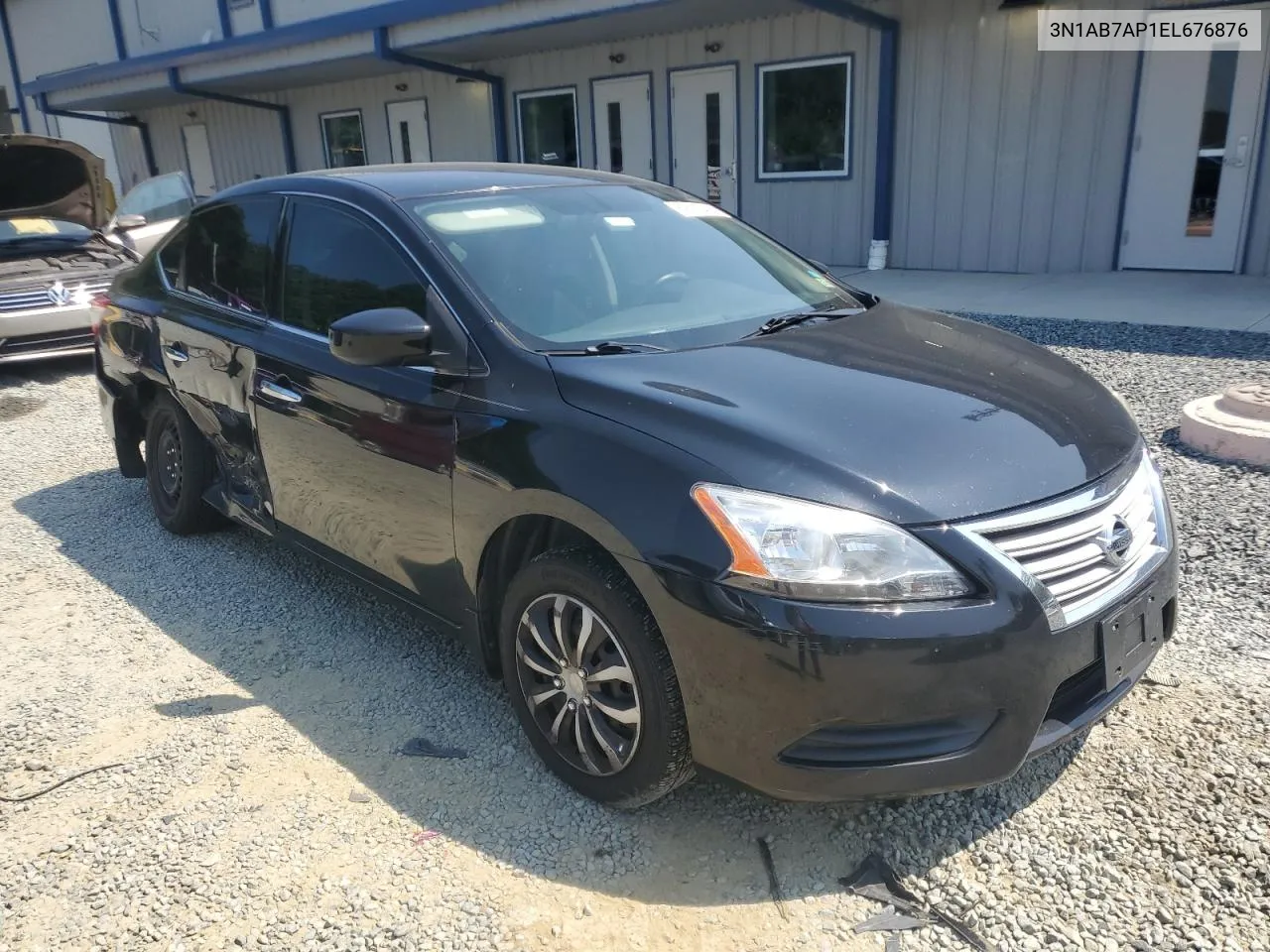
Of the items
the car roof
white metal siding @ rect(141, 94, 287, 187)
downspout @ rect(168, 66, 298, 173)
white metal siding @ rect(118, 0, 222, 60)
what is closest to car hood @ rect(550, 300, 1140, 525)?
the car roof

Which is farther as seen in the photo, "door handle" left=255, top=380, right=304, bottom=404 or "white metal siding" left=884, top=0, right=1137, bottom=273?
"white metal siding" left=884, top=0, right=1137, bottom=273

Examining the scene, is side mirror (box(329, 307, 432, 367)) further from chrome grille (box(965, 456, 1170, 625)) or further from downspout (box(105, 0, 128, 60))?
downspout (box(105, 0, 128, 60))

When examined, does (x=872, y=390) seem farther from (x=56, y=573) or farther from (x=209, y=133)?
(x=209, y=133)

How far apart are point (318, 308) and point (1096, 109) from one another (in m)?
8.84

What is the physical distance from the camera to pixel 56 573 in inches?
173

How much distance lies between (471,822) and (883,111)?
1001 cm

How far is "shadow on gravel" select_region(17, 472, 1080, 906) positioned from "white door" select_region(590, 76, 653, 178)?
33.4ft

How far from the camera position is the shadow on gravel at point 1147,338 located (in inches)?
269

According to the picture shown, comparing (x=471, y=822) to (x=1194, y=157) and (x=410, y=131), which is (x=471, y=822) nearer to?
(x=1194, y=157)

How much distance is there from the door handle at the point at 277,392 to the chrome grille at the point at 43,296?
A: 5.46 meters

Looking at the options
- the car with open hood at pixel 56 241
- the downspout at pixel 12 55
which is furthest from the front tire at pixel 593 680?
the downspout at pixel 12 55

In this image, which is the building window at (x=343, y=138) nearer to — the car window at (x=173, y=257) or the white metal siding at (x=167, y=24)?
the white metal siding at (x=167, y=24)

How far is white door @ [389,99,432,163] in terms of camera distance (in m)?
16.1

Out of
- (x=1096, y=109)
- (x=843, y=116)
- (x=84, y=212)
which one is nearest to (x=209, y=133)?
(x=84, y=212)
